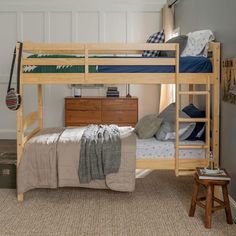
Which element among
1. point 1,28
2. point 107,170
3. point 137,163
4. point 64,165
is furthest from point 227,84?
point 1,28

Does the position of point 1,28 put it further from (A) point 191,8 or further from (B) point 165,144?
(B) point 165,144

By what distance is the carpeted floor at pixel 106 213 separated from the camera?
296 centimetres

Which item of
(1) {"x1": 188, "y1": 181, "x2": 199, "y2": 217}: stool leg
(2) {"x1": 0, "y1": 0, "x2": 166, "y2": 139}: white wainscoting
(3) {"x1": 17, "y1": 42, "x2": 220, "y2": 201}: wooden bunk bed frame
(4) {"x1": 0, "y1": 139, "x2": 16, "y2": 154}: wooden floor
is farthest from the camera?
(2) {"x1": 0, "y1": 0, "x2": 166, "y2": 139}: white wainscoting

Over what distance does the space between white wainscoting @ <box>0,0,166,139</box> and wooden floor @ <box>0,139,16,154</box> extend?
104 centimetres

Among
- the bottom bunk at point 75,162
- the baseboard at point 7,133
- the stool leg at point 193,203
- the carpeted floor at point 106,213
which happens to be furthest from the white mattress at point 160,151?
the baseboard at point 7,133

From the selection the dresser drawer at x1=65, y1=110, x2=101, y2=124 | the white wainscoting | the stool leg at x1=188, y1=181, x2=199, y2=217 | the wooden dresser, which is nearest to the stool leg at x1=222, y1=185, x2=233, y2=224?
the stool leg at x1=188, y1=181, x2=199, y2=217

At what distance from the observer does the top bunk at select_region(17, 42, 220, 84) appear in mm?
3535

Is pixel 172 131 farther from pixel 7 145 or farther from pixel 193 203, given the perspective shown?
pixel 7 145

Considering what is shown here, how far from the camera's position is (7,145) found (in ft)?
20.5

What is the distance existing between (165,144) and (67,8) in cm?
388

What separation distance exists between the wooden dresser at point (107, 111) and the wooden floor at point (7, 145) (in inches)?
41.3

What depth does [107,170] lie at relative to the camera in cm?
358

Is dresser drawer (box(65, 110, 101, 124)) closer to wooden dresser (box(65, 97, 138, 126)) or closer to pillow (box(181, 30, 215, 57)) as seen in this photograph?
wooden dresser (box(65, 97, 138, 126))

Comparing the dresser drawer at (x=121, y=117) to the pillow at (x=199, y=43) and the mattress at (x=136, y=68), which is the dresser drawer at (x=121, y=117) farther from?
the mattress at (x=136, y=68)
